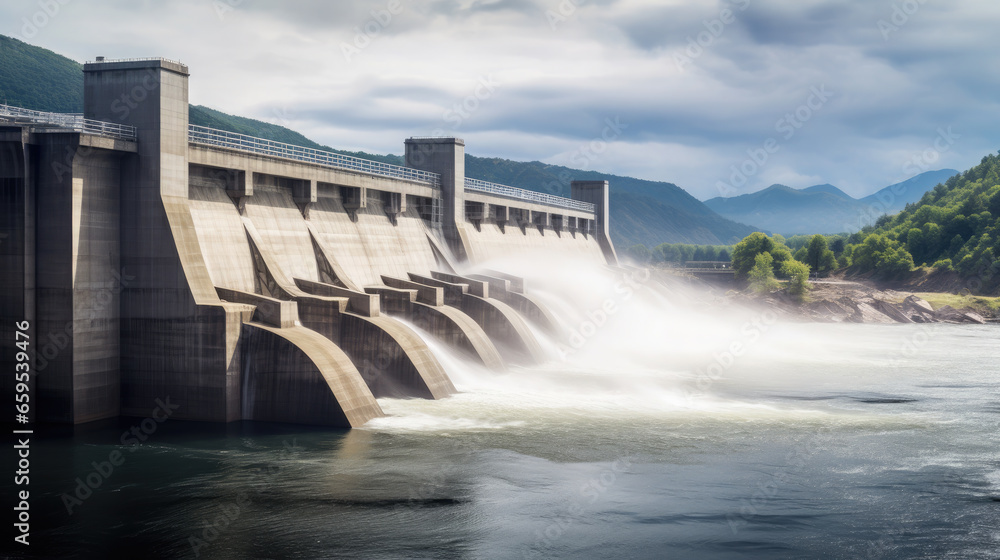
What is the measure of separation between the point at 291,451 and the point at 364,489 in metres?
4.58

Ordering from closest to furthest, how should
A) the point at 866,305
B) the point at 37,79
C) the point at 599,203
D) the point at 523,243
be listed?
the point at 523,243 → the point at 866,305 → the point at 599,203 → the point at 37,79

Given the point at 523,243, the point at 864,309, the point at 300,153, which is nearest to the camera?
the point at 300,153

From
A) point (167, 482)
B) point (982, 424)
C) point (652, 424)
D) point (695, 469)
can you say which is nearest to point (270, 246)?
point (167, 482)

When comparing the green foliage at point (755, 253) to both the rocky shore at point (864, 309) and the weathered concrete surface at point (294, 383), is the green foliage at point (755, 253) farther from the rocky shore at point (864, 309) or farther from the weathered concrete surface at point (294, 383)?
the weathered concrete surface at point (294, 383)

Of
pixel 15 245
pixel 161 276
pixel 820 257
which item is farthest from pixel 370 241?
pixel 820 257

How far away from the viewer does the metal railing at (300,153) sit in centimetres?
3394

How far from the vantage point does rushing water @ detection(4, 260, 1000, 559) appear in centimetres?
1889

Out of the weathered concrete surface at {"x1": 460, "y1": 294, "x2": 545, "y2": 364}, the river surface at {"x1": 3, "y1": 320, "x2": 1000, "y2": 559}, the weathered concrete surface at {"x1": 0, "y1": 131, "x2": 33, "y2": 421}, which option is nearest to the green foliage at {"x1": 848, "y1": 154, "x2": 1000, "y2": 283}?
the weathered concrete surface at {"x1": 460, "y1": 294, "x2": 545, "y2": 364}

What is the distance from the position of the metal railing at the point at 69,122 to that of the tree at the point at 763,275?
84.6m

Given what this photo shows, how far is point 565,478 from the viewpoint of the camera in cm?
2338

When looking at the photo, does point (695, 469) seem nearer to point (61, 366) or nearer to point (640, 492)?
point (640, 492)

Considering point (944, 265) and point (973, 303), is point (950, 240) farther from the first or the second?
point (973, 303)

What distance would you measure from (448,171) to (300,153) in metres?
15.7

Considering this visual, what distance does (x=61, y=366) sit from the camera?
92.3 ft
